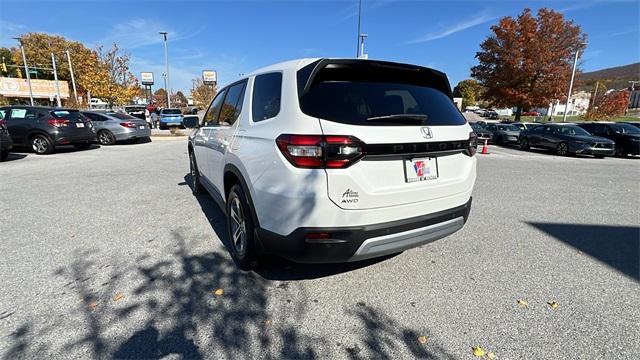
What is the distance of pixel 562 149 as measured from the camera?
13984 millimetres

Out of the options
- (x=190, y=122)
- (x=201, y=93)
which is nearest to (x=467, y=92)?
(x=201, y=93)

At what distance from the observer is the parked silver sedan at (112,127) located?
13.5m

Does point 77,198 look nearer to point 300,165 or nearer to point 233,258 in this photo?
point 233,258

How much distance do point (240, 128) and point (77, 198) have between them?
4385 mm

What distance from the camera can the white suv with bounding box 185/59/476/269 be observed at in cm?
212

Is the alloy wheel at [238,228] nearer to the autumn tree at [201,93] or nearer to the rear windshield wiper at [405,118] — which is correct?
the rear windshield wiper at [405,118]

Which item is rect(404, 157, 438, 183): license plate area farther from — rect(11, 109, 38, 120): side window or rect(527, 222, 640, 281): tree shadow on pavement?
rect(11, 109, 38, 120): side window

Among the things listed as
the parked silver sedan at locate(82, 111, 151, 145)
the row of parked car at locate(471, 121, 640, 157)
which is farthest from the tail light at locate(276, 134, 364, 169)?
the parked silver sedan at locate(82, 111, 151, 145)

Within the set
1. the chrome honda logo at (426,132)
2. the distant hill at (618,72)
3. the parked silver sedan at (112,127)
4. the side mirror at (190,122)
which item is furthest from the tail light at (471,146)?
the distant hill at (618,72)

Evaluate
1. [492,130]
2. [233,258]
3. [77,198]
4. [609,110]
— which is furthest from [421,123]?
[609,110]

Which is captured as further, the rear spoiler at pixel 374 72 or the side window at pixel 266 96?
the side window at pixel 266 96

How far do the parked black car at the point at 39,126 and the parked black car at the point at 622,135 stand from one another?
21.6m

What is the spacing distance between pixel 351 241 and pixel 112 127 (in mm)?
14869

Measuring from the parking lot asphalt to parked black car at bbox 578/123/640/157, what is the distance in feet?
38.5
